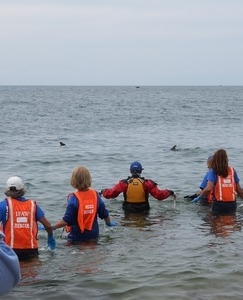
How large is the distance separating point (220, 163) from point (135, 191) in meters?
1.82

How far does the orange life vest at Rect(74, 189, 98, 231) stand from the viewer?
8.85 metres

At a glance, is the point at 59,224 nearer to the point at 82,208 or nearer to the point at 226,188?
the point at 82,208

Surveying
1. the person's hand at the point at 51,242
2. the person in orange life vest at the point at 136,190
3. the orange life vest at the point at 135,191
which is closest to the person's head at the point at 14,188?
the person's hand at the point at 51,242

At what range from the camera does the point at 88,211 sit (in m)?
8.94

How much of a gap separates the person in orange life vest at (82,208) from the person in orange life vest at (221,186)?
3.01 m

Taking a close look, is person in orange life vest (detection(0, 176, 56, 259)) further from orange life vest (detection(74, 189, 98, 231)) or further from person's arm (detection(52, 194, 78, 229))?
orange life vest (detection(74, 189, 98, 231))

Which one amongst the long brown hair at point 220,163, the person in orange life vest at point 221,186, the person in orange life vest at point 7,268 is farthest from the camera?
the person in orange life vest at point 221,186

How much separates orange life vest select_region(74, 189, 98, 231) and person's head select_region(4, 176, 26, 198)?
1252 millimetres

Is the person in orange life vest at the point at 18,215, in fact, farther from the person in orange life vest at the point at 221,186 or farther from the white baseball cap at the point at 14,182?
the person in orange life vest at the point at 221,186

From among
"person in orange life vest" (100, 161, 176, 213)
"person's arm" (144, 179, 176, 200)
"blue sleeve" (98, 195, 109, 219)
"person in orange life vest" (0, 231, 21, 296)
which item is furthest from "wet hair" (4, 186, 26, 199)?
"person in orange life vest" (0, 231, 21, 296)

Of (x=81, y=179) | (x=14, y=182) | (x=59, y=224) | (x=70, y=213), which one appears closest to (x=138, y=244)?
(x=70, y=213)

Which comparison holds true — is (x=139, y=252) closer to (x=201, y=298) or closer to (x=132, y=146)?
(x=201, y=298)

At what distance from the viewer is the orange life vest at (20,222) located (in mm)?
7820

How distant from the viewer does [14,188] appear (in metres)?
7.72
